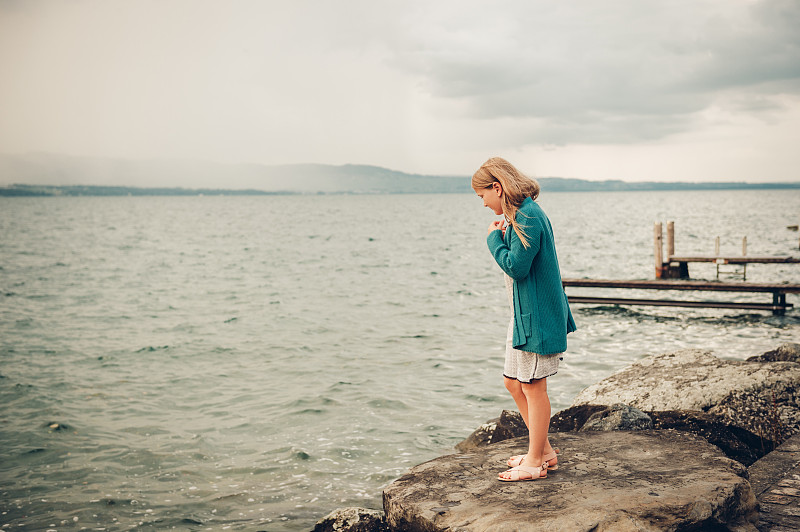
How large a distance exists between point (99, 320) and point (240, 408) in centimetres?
1014

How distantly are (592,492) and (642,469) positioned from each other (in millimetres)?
643

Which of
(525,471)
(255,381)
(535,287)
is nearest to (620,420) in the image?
(525,471)

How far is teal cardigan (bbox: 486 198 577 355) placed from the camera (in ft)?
12.5

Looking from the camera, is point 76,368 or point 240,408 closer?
point 240,408

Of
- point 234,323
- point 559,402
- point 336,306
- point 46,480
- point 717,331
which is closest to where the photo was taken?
point 46,480

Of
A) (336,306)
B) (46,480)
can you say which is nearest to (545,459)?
(46,480)

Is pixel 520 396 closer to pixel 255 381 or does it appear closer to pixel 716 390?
pixel 716 390

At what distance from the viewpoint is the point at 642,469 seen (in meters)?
4.29

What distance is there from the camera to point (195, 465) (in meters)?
7.34

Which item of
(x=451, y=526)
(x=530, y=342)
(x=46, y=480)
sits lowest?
(x=46, y=480)

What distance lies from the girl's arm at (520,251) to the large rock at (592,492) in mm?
1434

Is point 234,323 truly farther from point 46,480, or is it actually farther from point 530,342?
point 530,342

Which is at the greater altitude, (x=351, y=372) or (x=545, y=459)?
(x=545, y=459)

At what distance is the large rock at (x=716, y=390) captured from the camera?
5.75 meters
